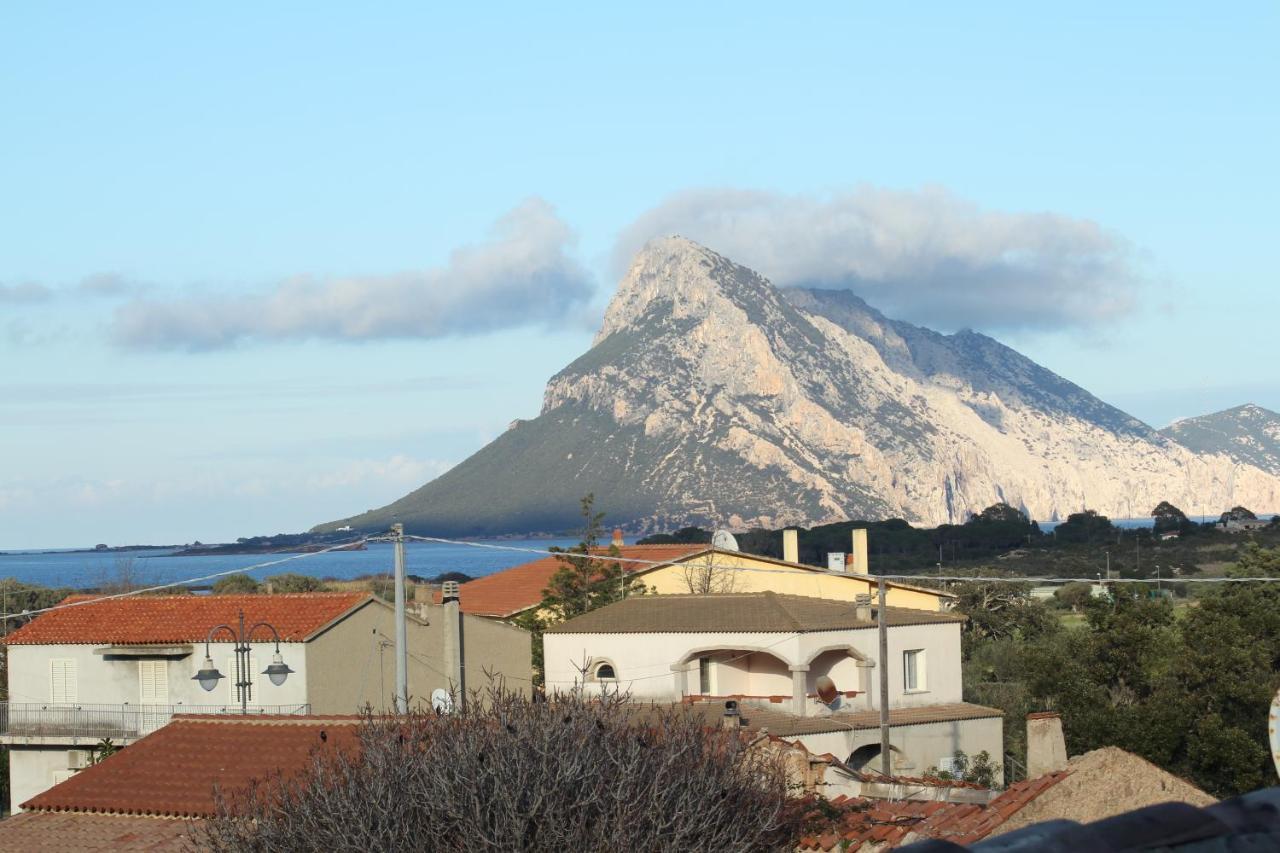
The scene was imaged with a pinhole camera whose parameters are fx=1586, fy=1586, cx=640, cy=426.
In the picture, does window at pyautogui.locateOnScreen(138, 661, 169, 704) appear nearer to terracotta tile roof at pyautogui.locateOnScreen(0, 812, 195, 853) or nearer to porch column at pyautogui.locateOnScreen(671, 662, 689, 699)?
porch column at pyautogui.locateOnScreen(671, 662, 689, 699)

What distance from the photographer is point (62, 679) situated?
164 ft

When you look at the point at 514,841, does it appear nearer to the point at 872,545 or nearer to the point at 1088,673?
the point at 1088,673

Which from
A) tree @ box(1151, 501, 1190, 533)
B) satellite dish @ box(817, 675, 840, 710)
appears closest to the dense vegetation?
satellite dish @ box(817, 675, 840, 710)

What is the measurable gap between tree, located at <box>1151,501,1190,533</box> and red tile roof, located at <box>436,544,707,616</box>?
9350cm

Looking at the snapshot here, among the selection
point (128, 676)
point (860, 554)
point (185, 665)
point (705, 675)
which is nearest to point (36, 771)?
point (128, 676)

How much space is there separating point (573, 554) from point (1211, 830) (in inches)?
2934

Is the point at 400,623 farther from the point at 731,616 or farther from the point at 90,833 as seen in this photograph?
the point at 731,616

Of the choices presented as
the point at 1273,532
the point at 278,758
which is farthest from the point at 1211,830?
the point at 1273,532

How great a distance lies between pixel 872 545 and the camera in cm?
17012

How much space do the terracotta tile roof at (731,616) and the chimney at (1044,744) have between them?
21.8m

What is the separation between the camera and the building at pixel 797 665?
49.0m

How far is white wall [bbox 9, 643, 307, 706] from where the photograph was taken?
45.0 metres

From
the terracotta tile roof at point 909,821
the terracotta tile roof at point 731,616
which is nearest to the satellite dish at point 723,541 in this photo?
the terracotta tile roof at point 731,616

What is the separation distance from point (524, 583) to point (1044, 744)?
56993 millimetres
